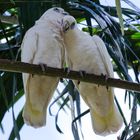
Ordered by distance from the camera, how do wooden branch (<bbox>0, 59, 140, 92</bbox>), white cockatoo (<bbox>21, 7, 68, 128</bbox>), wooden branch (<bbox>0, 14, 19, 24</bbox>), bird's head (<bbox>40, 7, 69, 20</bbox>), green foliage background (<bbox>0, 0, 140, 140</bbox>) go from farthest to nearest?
wooden branch (<bbox>0, 14, 19, 24</bbox>), bird's head (<bbox>40, 7, 69, 20</bbox>), white cockatoo (<bbox>21, 7, 68, 128</bbox>), green foliage background (<bbox>0, 0, 140, 140</bbox>), wooden branch (<bbox>0, 59, 140, 92</bbox>)

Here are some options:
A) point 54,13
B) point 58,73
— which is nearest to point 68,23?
point 54,13

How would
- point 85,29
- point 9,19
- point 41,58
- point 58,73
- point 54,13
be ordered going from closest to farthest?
point 58,73 < point 41,58 < point 54,13 < point 9,19 < point 85,29

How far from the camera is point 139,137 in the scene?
85 cm

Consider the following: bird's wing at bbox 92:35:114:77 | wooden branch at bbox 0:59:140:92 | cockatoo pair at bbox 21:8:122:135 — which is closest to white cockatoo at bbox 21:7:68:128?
cockatoo pair at bbox 21:8:122:135

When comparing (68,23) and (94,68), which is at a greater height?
(68,23)

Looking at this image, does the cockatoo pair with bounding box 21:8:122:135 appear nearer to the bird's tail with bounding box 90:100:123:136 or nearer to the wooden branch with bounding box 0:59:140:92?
the bird's tail with bounding box 90:100:123:136

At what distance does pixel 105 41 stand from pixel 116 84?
1.40 ft

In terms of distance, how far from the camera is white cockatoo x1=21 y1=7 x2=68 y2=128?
1.22 m

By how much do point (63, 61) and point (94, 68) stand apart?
102 millimetres

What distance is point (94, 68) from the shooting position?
1355mm

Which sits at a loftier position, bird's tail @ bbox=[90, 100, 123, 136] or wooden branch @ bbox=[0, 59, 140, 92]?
wooden branch @ bbox=[0, 59, 140, 92]

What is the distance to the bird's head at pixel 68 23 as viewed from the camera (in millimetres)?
1307

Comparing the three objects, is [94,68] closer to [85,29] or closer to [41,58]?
[41,58]

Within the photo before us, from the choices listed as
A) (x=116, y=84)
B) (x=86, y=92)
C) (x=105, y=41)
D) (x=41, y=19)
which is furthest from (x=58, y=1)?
(x=116, y=84)
